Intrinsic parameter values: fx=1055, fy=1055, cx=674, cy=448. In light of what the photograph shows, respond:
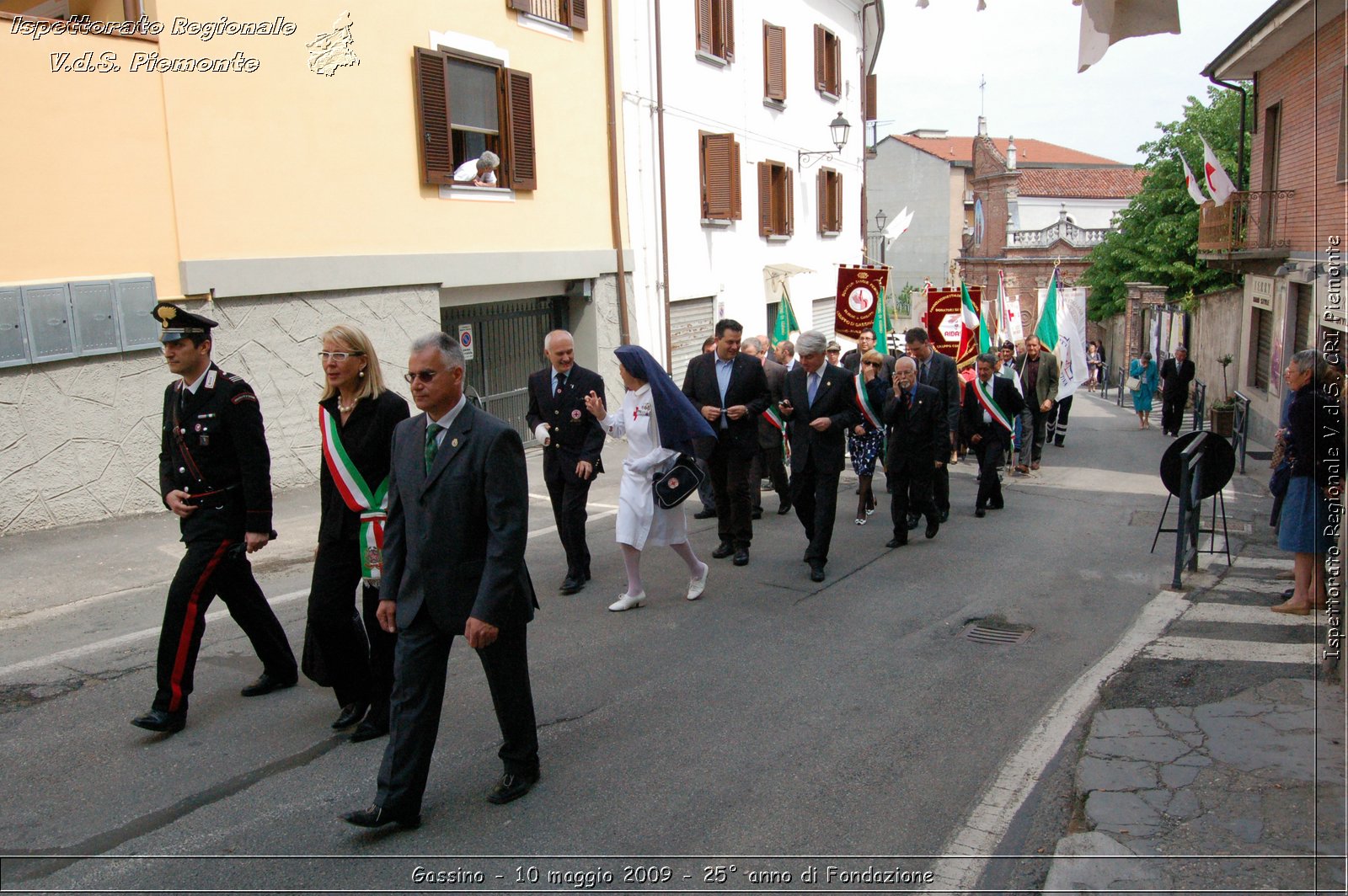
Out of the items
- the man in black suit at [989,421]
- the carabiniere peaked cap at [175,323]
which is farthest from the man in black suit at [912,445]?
the carabiniere peaked cap at [175,323]

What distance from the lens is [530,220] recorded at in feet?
50.8

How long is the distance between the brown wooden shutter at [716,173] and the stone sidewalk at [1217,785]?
15.4 meters

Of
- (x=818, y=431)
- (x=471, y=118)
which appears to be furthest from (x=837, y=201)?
(x=818, y=431)

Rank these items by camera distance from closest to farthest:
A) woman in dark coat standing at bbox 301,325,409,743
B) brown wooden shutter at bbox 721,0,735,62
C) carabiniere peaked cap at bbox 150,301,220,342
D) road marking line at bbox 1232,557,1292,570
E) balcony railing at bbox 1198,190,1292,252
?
woman in dark coat standing at bbox 301,325,409,743 → carabiniere peaked cap at bbox 150,301,220,342 → road marking line at bbox 1232,557,1292,570 → balcony railing at bbox 1198,190,1292,252 → brown wooden shutter at bbox 721,0,735,62

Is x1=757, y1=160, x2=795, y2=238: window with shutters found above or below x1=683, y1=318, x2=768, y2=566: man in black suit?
above

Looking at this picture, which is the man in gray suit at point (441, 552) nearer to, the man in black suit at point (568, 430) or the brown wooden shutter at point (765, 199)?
the man in black suit at point (568, 430)

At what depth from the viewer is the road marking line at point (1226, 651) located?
21.1 ft

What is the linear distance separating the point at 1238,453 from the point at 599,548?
443 inches

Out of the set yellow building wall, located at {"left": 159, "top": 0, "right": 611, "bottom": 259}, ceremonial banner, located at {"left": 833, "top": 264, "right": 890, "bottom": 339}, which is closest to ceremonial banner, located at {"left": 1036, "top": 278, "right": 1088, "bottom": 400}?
ceremonial banner, located at {"left": 833, "top": 264, "right": 890, "bottom": 339}

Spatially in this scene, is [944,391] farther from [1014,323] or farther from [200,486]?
[1014,323]

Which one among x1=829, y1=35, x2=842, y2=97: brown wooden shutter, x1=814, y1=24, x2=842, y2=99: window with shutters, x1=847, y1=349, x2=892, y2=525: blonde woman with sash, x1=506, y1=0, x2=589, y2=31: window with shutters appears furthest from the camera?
x1=829, y1=35, x2=842, y2=97: brown wooden shutter

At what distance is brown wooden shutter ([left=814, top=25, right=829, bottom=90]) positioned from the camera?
2628 centimetres

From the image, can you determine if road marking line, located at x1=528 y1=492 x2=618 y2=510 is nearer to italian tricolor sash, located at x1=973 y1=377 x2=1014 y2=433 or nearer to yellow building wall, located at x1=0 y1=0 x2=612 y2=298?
yellow building wall, located at x1=0 y1=0 x2=612 y2=298

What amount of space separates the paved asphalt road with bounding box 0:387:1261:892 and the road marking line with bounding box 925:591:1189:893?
75mm
